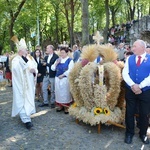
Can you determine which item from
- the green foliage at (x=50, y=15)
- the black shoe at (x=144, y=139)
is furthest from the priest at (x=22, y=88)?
the green foliage at (x=50, y=15)

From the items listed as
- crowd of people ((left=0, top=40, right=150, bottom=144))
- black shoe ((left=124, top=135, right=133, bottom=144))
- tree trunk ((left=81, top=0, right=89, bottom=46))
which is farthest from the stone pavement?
tree trunk ((left=81, top=0, right=89, bottom=46))

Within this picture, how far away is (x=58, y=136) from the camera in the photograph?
19.5 ft

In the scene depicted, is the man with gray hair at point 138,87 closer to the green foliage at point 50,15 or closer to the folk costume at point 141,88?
the folk costume at point 141,88

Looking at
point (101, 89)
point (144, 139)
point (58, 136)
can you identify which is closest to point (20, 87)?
point (58, 136)

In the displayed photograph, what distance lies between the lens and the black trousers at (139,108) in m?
5.40

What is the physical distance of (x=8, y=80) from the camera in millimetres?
14508

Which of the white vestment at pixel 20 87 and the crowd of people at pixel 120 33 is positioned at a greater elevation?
the crowd of people at pixel 120 33

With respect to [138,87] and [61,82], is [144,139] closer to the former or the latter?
[138,87]

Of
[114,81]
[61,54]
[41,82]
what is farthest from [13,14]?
[114,81]

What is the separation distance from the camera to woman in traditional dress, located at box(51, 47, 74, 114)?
773 centimetres

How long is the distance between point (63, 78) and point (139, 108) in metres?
2.82

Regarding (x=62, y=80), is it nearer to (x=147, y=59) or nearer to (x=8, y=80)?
(x=147, y=59)

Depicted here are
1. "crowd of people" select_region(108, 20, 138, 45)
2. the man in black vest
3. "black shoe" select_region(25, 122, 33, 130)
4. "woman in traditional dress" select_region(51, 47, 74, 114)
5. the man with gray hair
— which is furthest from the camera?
"crowd of people" select_region(108, 20, 138, 45)

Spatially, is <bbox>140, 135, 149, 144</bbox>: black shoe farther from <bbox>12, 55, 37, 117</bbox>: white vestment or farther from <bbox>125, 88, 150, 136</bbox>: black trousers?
<bbox>12, 55, 37, 117</bbox>: white vestment
